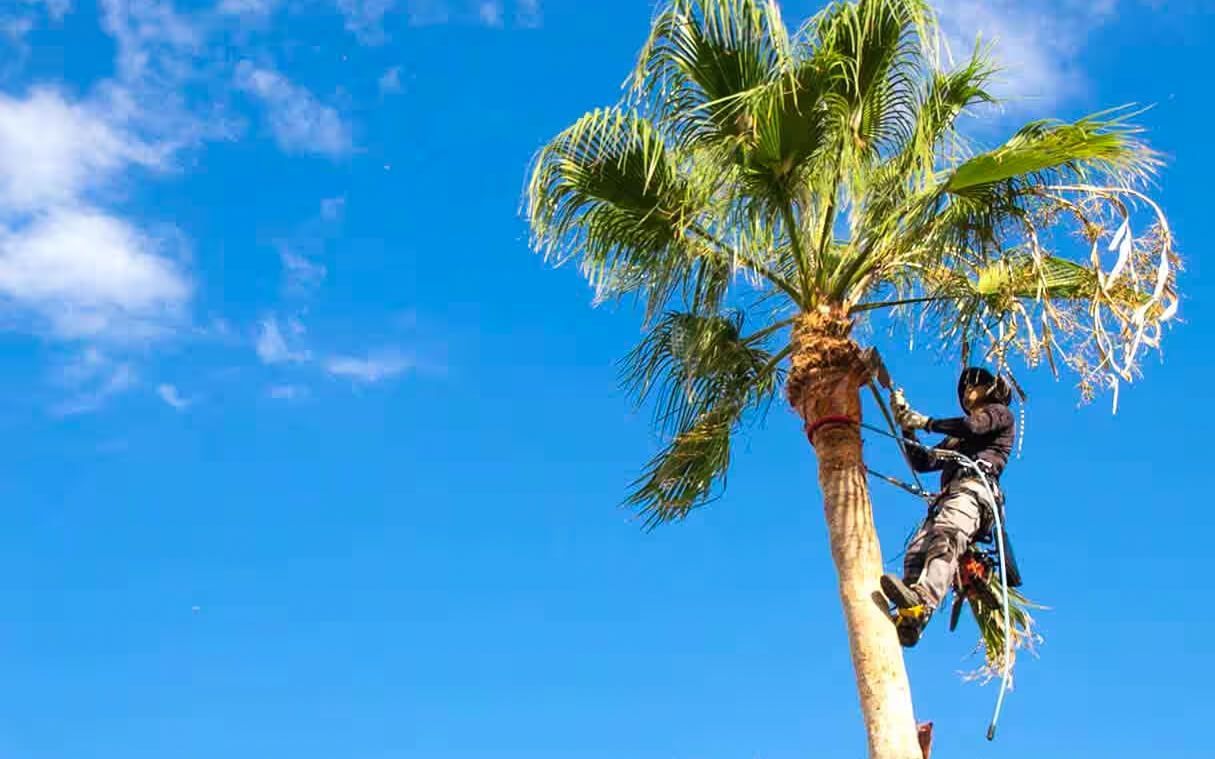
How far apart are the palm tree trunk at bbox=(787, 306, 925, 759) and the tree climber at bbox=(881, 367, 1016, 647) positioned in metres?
0.21

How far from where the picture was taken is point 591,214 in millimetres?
10523

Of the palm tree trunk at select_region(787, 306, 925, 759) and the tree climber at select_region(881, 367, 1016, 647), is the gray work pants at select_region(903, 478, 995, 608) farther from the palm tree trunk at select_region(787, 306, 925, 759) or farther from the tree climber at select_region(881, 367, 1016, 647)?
the palm tree trunk at select_region(787, 306, 925, 759)

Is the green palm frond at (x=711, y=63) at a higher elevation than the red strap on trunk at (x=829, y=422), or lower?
higher

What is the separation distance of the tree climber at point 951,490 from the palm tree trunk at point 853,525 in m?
0.21

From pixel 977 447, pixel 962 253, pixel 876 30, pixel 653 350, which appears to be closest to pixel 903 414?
pixel 977 447

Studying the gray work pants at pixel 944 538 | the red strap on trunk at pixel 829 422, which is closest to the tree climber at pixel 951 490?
the gray work pants at pixel 944 538

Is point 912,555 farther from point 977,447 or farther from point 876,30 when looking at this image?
point 876,30

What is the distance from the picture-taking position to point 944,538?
30.6 ft

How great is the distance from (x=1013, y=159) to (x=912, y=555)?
261cm

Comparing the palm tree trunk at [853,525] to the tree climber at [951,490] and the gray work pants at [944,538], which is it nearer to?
the tree climber at [951,490]

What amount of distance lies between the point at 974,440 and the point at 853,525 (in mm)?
1424

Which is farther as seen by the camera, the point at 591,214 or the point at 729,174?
the point at 591,214

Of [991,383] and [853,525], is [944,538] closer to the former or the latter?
[853,525]

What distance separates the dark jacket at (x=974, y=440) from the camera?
10000 mm
